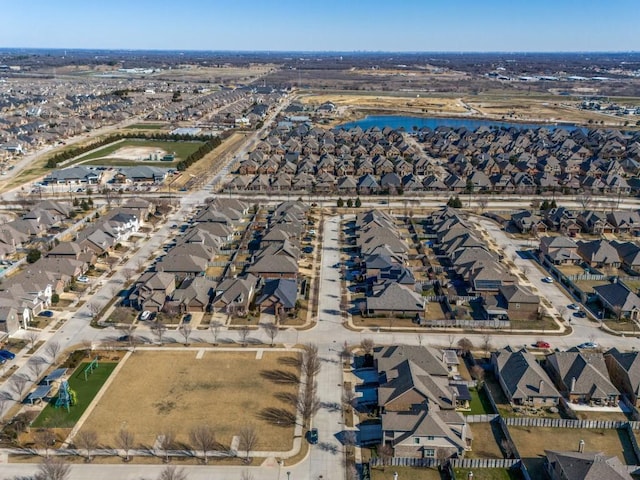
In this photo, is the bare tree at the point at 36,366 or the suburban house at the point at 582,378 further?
the bare tree at the point at 36,366

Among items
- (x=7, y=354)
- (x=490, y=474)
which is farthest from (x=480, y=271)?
(x=7, y=354)

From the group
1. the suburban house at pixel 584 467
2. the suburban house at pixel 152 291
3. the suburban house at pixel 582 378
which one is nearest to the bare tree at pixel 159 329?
the suburban house at pixel 152 291

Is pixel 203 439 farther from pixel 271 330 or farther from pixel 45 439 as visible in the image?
pixel 271 330

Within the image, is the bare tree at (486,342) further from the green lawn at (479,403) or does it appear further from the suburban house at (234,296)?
the suburban house at (234,296)

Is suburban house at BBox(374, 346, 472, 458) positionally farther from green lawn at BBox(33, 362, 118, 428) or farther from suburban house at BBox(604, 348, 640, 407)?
green lawn at BBox(33, 362, 118, 428)

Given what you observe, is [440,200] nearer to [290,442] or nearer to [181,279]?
[181,279]

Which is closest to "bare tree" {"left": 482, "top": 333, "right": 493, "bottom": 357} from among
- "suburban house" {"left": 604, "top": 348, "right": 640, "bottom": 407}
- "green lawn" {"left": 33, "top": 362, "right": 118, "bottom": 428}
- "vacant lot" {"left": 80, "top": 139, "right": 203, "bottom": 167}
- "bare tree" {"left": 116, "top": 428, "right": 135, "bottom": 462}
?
"suburban house" {"left": 604, "top": 348, "right": 640, "bottom": 407}
